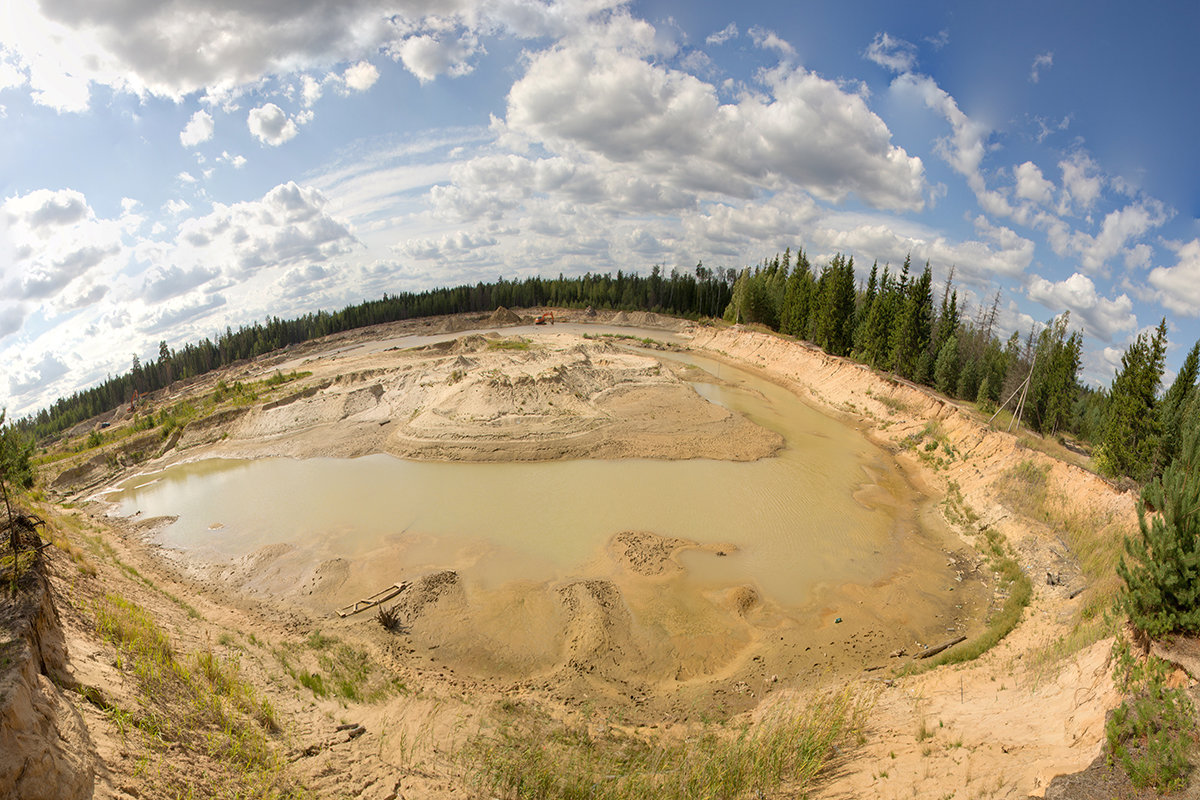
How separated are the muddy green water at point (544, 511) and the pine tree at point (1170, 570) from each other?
753cm

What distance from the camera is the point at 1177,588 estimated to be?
845 centimetres

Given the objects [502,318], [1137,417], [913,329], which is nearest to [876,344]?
[913,329]

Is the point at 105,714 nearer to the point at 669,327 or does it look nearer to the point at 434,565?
the point at 434,565

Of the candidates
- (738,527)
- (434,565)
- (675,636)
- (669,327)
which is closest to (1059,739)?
(675,636)

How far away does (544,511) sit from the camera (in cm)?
2033

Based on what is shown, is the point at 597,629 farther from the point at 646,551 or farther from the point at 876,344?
the point at 876,344

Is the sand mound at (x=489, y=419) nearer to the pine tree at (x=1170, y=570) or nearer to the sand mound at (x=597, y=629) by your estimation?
the sand mound at (x=597, y=629)

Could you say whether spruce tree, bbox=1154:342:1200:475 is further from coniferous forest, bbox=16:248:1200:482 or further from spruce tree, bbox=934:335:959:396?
spruce tree, bbox=934:335:959:396

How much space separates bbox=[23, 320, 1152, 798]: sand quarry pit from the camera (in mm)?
8367

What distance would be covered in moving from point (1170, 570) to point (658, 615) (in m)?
10.1

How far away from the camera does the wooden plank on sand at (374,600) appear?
46.2 ft

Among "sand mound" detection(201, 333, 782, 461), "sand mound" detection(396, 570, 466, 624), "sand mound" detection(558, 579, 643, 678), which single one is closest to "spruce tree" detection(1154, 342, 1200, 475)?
"sand mound" detection(201, 333, 782, 461)

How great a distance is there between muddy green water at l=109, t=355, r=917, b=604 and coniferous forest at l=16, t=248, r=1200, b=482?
10854 millimetres

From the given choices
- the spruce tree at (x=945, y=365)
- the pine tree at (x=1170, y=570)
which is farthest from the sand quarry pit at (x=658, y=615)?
the spruce tree at (x=945, y=365)
